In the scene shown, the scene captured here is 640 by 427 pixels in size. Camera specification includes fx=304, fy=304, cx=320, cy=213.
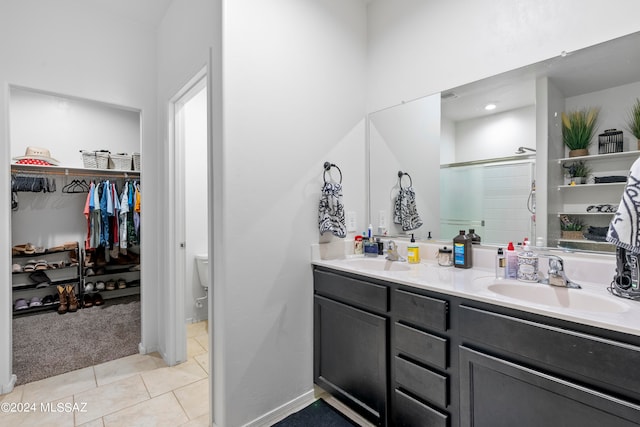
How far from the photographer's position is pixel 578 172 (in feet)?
4.65

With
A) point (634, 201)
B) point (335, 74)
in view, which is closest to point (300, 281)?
point (335, 74)

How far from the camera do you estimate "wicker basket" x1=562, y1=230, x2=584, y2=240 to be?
1401 millimetres

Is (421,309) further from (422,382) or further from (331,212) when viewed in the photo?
(331,212)

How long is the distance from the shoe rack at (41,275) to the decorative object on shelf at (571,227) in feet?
15.7

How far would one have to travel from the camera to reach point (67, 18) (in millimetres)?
2209

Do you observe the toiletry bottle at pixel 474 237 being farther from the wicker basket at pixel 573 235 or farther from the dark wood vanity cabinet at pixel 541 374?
the dark wood vanity cabinet at pixel 541 374

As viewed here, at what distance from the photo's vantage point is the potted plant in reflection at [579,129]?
4.54 feet

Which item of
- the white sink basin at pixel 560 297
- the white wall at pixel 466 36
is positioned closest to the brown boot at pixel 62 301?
the white wall at pixel 466 36

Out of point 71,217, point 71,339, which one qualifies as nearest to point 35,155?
point 71,217

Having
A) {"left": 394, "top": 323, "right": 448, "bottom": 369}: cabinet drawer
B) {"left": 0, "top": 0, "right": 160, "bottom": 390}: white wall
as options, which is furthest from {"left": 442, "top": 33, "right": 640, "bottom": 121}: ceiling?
{"left": 0, "top": 0, "right": 160, "bottom": 390}: white wall

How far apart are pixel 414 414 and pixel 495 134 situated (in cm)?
149

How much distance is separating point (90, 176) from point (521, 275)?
4562mm

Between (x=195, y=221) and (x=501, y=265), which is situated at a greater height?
(x=195, y=221)

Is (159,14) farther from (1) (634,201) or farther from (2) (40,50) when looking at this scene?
(1) (634,201)
